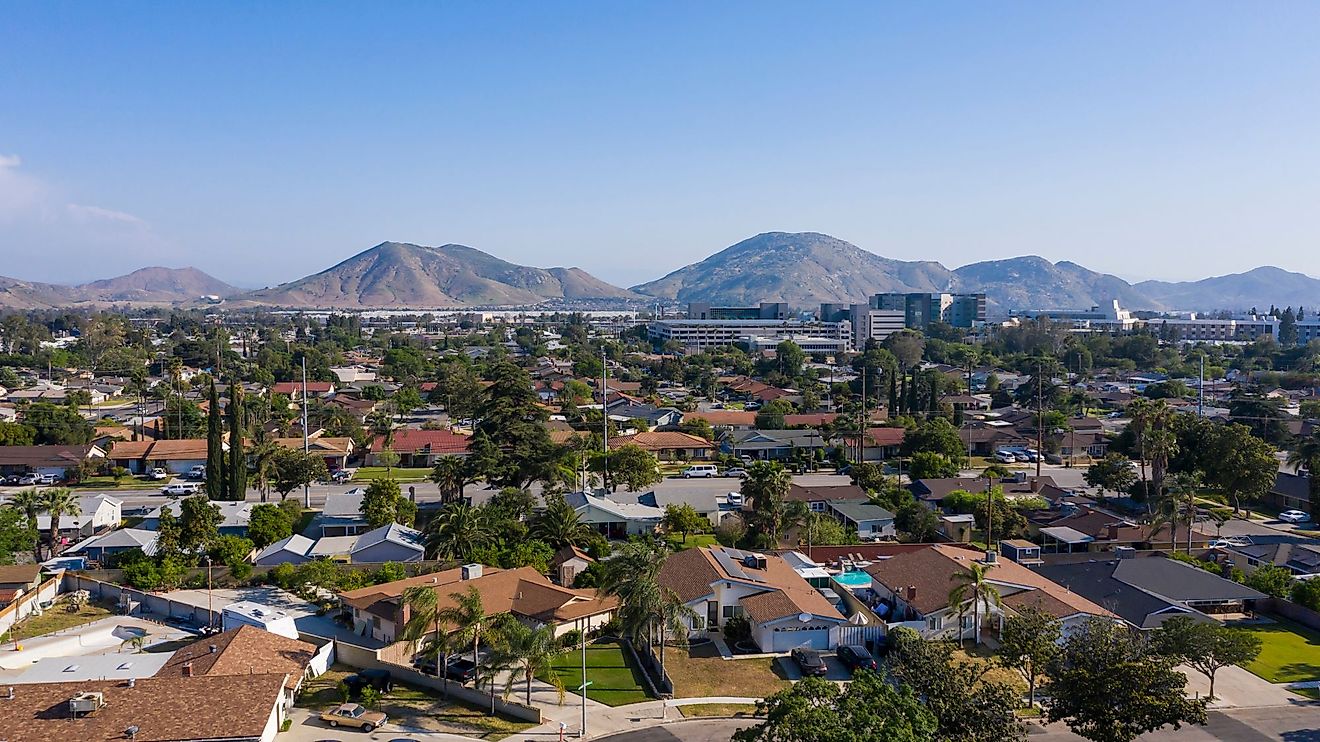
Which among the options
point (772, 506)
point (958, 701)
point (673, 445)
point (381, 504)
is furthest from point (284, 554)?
point (673, 445)

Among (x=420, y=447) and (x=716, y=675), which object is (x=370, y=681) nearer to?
(x=716, y=675)

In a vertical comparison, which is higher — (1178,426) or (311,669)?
(1178,426)

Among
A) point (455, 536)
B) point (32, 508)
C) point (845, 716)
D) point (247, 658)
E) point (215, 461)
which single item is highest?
point (845, 716)

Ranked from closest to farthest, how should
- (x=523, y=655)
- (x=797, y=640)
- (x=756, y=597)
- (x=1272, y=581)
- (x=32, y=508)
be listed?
(x=523, y=655) → (x=797, y=640) → (x=756, y=597) → (x=1272, y=581) → (x=32, y=508)

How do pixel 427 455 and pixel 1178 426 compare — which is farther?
pixel 427 455

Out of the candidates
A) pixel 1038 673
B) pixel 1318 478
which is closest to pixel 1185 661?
pixel 1038 673

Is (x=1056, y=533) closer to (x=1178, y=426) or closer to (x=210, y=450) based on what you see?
(x=1178, y=426)
